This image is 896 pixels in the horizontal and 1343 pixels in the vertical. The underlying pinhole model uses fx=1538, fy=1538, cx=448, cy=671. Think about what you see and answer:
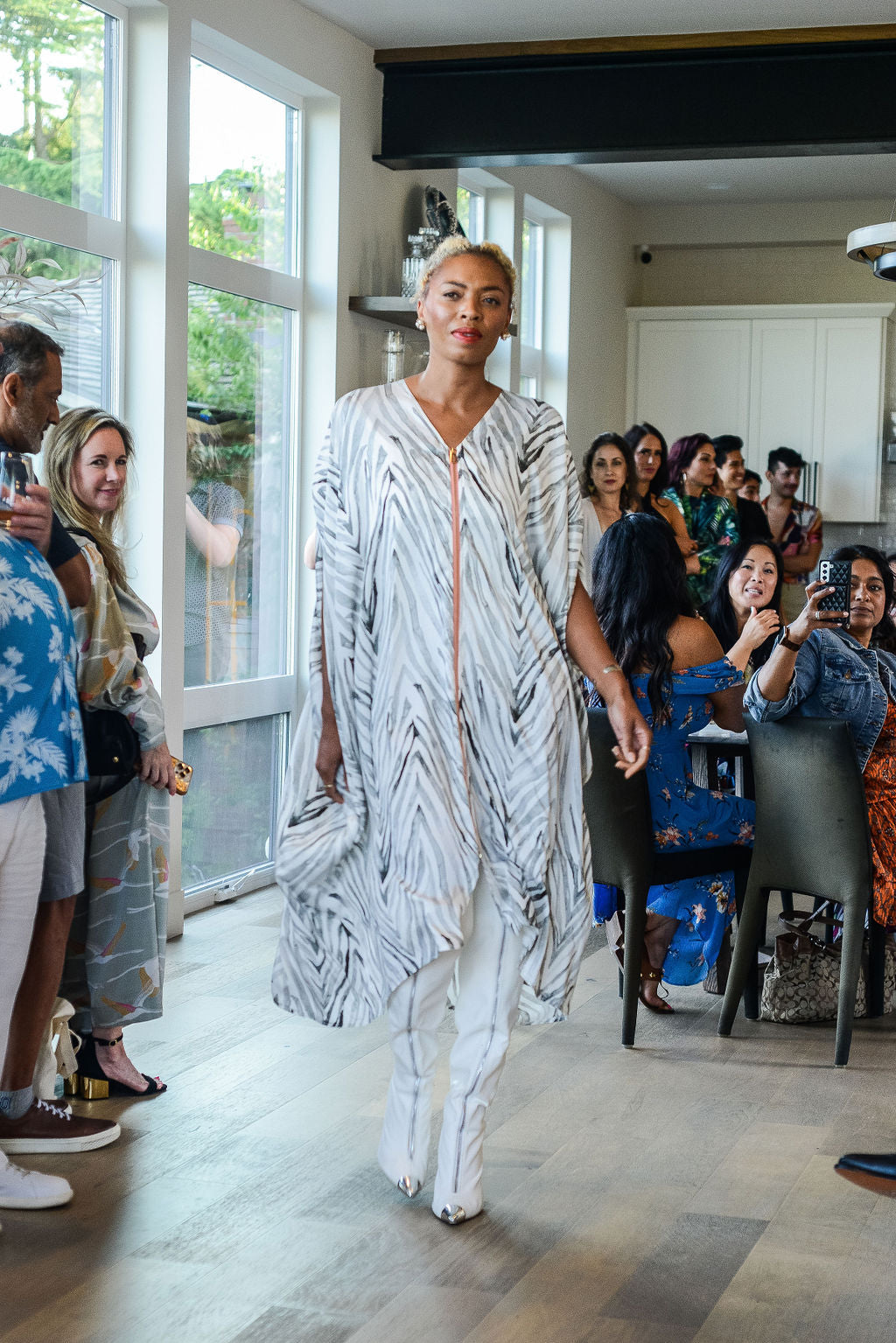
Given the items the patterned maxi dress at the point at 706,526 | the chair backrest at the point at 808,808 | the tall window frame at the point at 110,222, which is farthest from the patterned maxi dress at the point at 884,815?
the patterned maxi dress at the point at 706,526

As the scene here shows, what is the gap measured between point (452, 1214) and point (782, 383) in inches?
287

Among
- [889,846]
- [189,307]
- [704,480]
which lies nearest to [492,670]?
[889,846]

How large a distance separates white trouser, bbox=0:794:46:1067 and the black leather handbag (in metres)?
0.45

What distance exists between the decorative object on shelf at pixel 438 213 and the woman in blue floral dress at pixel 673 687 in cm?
283

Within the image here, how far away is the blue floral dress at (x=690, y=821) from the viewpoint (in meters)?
3.64

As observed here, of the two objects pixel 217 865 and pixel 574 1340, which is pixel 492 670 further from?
pixel 217 865

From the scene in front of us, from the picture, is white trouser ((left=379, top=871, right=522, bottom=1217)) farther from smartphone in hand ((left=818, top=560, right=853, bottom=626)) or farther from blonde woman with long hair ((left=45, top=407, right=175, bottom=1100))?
smartphone in hand ((left=818, top=560, right=853, bottom=626))

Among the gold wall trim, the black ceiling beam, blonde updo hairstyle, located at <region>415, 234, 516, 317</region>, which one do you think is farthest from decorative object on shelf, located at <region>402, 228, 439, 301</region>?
blonde updo hairstyle, located at <region>415, 234, 516, 317</region>

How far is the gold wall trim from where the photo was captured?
512 centimetres

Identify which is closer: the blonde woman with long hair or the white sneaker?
the white sneaker

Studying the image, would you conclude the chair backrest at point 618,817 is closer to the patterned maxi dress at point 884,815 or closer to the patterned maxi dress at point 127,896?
the patterned maxi dress at point 884,815

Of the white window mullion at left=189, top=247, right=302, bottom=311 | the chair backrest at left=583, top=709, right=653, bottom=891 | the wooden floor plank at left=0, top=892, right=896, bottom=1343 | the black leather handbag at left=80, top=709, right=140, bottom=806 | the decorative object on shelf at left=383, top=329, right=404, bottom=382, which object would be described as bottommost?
the wooden floor plank at left=0, top=892, right=896, bottom=1343

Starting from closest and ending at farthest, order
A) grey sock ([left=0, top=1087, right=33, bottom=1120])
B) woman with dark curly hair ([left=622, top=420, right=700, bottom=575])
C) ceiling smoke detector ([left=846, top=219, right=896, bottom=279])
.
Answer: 1. grey sock ([left=0, top=1087, right=33, bottom=1120])
2. ceiling smoke detector ([left=846, top=219, right=896, bottom=279])
3. woman with dark curly hair ([left=622, top=420, right=700, bottom=575])

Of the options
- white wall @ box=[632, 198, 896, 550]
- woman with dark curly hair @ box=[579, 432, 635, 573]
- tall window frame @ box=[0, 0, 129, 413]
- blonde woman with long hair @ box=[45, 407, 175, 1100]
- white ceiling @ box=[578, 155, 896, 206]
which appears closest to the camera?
blonde woman with long hair @ box=[45, 407, 175, 1100]
